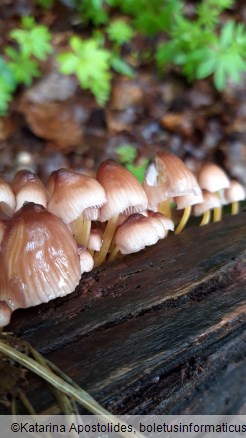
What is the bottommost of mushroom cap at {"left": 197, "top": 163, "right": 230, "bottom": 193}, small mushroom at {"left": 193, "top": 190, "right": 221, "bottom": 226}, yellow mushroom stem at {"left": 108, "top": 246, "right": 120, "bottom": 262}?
yellow mushroom stem at {"left": 108, "top": 246, "right": 120, "bottom": 262}

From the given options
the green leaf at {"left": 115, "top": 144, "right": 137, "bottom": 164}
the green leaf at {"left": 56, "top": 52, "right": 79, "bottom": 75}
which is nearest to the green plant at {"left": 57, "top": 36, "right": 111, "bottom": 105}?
the green leaf at {"left": 56, "top": 52, "right": 79, "bottom": 75}

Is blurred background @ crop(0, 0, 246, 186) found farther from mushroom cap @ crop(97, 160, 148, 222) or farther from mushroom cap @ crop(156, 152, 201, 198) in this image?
mushroom cap @ crop(97, 160, 148, 222)

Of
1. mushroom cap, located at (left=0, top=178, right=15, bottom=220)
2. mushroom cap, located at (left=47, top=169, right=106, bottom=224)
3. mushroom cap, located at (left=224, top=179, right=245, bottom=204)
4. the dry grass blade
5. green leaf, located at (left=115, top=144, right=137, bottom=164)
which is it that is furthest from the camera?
green leaf, located at (left=115, top=144, right=137, bottom=164)

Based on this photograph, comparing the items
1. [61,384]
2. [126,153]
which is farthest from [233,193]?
[61,384]

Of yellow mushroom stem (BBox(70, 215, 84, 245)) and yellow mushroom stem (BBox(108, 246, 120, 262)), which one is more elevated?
yellow mushroom stem (BBox(70, 215, 84, 245))

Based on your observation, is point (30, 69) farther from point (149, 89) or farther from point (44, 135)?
point (149, 89)

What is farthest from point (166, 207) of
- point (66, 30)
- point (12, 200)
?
point (66, 30)

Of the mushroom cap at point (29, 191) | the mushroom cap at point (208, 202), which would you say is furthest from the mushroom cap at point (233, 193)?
the mushroom cap at point (29, 191)
